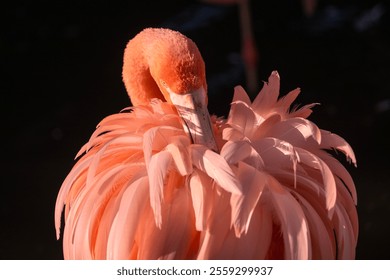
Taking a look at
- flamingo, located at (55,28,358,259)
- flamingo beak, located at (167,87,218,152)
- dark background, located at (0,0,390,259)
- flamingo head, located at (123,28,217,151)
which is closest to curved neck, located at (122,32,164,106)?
flamingo head, located at (123,28,217,151)

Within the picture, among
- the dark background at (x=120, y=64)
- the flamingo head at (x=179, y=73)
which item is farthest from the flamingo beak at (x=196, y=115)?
the dark background at (x=120, y=64)

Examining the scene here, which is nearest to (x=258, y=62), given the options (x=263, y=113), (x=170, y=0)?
(x=170, y=0)

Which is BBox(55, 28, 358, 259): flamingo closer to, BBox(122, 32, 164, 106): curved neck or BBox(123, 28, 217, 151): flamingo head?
BBox(123, 28, 217, 151): flamingo head

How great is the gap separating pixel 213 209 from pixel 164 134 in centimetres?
22

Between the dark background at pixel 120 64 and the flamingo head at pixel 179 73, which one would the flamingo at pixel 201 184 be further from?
the dark background at pixel 120 64

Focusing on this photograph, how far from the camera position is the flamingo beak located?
6.24ft

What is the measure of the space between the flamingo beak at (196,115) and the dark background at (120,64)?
50.7 inches

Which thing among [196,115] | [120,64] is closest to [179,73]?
[196,115]

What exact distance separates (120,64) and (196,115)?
173 cm

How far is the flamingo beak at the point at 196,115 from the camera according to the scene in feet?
6.24

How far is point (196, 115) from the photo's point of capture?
1.93 m

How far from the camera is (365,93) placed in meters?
3.66

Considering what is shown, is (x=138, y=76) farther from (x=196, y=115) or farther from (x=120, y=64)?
(x=120, y=64)
